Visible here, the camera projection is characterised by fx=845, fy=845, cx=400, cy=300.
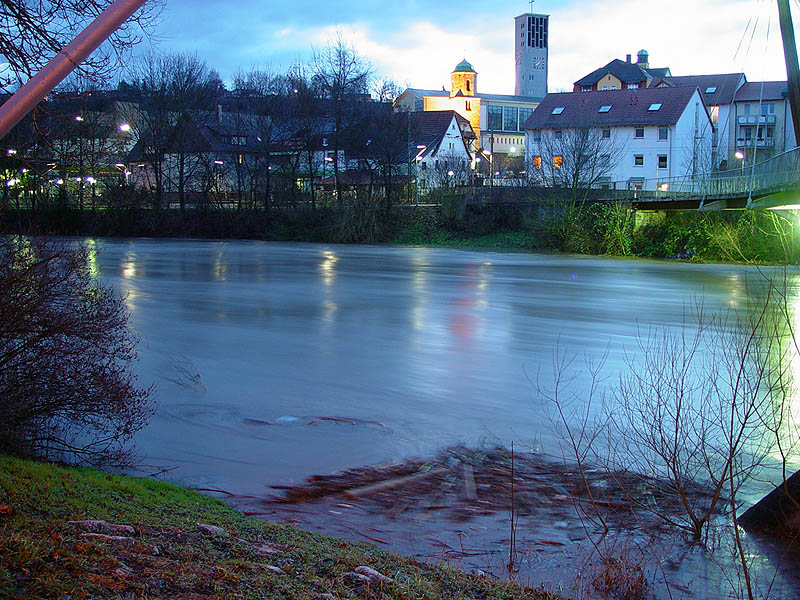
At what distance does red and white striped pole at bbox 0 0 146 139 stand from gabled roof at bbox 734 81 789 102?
92.5m

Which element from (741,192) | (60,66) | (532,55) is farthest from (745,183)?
(532,55)

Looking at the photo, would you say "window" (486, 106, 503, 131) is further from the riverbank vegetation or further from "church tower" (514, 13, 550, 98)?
the riverbank vegetation

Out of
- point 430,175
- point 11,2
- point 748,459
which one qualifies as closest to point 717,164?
point 430,175

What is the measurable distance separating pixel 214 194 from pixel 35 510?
6144 cm

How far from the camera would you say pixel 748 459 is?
34.6ft

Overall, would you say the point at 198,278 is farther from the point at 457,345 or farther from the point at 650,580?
the point at 650,580

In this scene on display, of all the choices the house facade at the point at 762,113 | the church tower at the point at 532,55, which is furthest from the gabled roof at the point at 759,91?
the church tower at the point at 532,55

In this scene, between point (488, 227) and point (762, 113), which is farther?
point (762, 113)

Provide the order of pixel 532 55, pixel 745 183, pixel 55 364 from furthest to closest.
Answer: pixel 532 55 → pixel 745 183 → pixel 55 364

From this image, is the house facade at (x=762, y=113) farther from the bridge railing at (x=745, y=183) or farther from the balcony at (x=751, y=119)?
the bridge railing at (x=745, y=183)

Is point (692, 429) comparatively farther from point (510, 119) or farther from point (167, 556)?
point (510, 119)

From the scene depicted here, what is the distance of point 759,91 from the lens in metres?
91.0

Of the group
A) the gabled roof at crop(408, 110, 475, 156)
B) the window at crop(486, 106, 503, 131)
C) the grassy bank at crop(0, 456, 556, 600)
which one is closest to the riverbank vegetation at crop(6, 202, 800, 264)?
the gabled roof at crop(408, 110, 475, 156)

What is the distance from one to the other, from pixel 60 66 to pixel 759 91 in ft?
320
